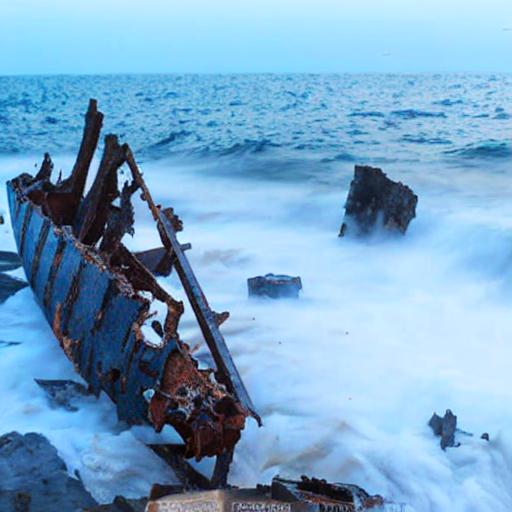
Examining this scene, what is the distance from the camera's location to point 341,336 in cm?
666

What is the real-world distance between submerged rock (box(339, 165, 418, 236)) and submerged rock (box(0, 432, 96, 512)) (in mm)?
7357

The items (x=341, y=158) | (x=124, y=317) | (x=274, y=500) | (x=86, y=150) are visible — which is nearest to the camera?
(x=274, y=500)

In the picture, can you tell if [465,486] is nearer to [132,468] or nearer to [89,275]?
[132,468]

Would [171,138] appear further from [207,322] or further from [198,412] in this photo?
[198,412]

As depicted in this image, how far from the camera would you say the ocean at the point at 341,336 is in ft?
14.0

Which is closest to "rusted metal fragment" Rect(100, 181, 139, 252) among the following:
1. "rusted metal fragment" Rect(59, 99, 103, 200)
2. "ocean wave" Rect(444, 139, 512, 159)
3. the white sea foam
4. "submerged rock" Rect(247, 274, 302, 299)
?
the white sea foam

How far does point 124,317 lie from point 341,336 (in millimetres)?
3119

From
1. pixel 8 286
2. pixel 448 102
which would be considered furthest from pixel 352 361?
pixel 448 102

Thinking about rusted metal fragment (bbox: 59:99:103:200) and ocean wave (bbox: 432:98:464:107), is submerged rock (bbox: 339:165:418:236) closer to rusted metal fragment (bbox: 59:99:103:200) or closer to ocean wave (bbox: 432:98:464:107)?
rusted metal fragment (bbox: 59:99:103:200)

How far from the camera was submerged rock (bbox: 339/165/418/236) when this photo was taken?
34.0ft

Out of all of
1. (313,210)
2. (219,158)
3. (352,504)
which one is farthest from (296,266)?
(219,158)

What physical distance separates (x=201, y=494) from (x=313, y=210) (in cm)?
1083

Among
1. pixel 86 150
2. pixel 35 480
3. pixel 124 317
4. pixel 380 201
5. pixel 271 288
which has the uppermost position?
pixel 86 150

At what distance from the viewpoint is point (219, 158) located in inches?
849
